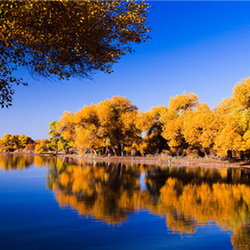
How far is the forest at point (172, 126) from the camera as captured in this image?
26.8 m

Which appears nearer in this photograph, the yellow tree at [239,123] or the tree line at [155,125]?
the yellow tree at [239,123]

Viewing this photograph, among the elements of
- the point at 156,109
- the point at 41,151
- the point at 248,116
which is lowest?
the point at 41,151

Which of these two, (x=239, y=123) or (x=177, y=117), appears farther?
(x=177, y=117)

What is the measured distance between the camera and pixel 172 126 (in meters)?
37.8

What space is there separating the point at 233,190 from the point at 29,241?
1071 centimetres

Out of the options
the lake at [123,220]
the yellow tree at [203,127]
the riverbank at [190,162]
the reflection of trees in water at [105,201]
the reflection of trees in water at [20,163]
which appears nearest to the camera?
the lake at [123,220]

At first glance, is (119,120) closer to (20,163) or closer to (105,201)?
(20,163)

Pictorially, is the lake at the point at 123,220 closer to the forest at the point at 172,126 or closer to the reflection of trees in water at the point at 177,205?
the reflection of trees in water at the point at 177,205

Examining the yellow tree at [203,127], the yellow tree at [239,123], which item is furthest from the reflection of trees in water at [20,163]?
the yellow tree at [239,123]

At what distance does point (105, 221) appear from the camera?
7.50 m

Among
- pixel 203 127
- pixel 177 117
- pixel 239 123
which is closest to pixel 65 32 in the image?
pixel 239 123

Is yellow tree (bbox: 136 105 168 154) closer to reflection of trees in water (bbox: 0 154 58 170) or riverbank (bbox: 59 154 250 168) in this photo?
riverbank (bbox: 59 154 250 168)

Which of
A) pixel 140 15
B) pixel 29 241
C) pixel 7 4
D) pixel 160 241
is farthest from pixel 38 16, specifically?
pixel 160 241

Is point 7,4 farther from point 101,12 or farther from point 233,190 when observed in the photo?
point 233,190
